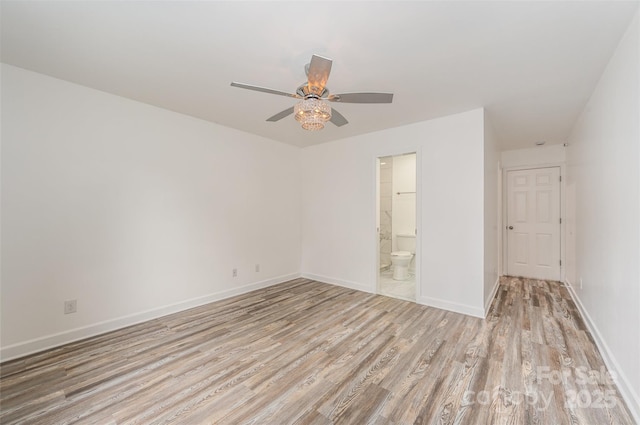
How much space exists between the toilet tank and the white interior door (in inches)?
71.6

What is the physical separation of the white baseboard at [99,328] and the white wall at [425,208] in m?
1.74

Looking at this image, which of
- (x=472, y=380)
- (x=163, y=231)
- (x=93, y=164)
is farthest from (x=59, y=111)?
(x=472, y=380)

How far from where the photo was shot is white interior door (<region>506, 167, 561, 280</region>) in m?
4.71

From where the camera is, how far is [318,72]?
175 cm

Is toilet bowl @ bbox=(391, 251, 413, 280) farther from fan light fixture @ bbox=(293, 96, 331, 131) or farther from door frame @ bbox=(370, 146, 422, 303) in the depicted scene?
fan light fixture @ bbox=(293, 96, 331, 131)

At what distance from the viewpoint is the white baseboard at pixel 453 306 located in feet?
10.1

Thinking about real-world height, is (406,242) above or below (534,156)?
below

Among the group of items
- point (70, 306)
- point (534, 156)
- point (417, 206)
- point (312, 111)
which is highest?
point (534, 156)

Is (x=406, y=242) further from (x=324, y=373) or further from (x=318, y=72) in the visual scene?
(x=318, y=72)

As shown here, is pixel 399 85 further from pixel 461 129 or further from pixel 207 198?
pixel 207 198

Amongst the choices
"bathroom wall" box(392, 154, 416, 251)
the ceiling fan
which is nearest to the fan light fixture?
the ceiling fan

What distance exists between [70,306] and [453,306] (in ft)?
13.6

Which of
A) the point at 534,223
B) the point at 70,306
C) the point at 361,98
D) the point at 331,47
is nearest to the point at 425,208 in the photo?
the point at 361,98

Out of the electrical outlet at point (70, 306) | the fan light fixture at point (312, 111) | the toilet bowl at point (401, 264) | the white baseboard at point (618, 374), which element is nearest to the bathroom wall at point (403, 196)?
the toilet bowl at point (401, 264)
